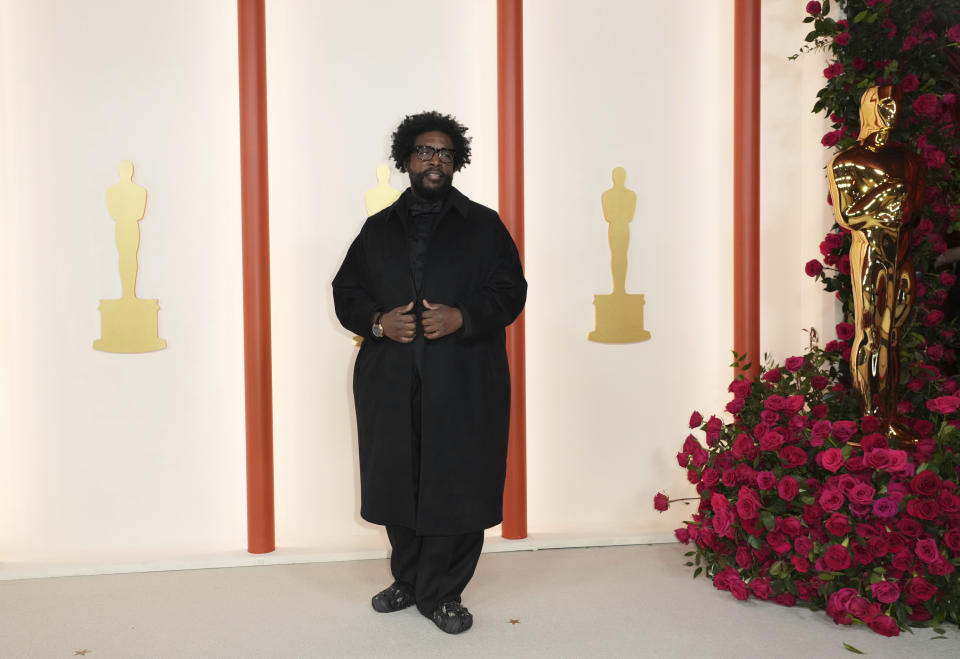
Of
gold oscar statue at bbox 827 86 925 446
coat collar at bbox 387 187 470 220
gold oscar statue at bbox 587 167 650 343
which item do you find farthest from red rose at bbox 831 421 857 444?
coat collar at bbox 387 187 470 220

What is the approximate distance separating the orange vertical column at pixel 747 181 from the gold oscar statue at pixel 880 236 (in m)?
0.66

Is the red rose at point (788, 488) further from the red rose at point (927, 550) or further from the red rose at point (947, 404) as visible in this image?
the red rose at point (947, 404)

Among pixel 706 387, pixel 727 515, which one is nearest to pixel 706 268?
pixel 706 387

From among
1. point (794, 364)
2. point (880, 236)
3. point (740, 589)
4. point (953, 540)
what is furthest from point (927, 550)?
point (880, 236)

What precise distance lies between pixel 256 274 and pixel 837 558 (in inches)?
88.6

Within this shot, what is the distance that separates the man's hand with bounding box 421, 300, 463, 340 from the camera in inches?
97.9

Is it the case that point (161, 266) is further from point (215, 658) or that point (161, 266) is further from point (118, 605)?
point (215, 658)

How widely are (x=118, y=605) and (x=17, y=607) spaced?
334 millimetres

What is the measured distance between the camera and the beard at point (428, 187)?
8.59 ft

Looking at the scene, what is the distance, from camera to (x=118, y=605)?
2.80 m

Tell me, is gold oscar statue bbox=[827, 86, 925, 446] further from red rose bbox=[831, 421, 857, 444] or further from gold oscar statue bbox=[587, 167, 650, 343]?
gold oscar statue bbox=[587, 167, 650, 343]

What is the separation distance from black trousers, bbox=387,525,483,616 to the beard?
3.51 ft

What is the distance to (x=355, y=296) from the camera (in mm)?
2740

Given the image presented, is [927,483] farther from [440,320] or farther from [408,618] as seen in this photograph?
[408,618]
